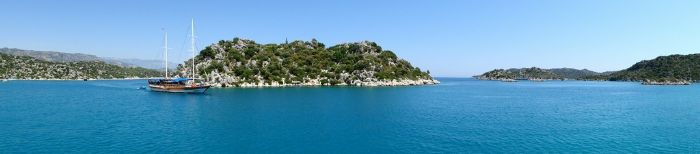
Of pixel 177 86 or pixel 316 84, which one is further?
pixel 316 84

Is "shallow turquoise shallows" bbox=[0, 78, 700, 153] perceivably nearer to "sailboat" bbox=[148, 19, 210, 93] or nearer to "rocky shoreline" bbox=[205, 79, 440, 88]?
"sailboat" bbox=[148, 19, 210, 93]

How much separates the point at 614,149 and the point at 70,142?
146ft

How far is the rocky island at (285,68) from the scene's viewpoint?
529ft

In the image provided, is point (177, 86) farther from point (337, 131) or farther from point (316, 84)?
point (337, 131)

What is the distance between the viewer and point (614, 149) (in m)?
37.2

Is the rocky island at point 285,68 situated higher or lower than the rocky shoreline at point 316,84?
higher

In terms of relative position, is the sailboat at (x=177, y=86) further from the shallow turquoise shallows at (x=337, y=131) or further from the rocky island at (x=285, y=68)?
the shallow turquoise shallows at (x=337, y=131)

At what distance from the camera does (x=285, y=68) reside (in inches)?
6949

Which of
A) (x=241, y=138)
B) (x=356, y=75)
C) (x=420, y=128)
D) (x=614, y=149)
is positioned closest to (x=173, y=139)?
(x=241, y=138)

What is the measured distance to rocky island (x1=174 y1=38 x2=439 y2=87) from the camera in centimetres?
16125

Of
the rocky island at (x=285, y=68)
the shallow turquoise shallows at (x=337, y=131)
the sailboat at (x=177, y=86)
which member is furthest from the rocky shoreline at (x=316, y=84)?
the shallow turquoise shallows at (x=337, y=131)

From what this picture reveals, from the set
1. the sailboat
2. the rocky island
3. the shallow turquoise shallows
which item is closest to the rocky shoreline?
the rocky island

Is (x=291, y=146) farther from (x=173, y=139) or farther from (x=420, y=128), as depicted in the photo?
(x=420, y=128)

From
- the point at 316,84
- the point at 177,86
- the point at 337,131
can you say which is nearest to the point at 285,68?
the point at 316,84
